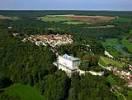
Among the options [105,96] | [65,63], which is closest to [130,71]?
[65,63]

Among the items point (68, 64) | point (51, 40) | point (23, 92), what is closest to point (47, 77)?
point (23, 92)

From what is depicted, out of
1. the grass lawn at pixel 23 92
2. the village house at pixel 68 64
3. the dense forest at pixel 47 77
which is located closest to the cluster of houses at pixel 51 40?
the dense forest at pixel 47 77

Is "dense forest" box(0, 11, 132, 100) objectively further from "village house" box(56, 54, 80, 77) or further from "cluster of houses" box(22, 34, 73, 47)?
"cluster of houses" box(22, 34, 73, 47)

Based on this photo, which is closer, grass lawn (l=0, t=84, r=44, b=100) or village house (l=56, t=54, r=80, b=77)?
grass lawn (l=0, t=84, r=44, b=100)

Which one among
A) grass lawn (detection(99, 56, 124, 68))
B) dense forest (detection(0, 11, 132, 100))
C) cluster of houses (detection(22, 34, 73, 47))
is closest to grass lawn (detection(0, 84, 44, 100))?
dense forest (detection(0, 11, 132, 100))

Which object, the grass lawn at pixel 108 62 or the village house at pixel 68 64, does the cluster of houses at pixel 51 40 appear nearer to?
the grass lawn at pixel 108 62

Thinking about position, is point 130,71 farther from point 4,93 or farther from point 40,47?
point 4,93
